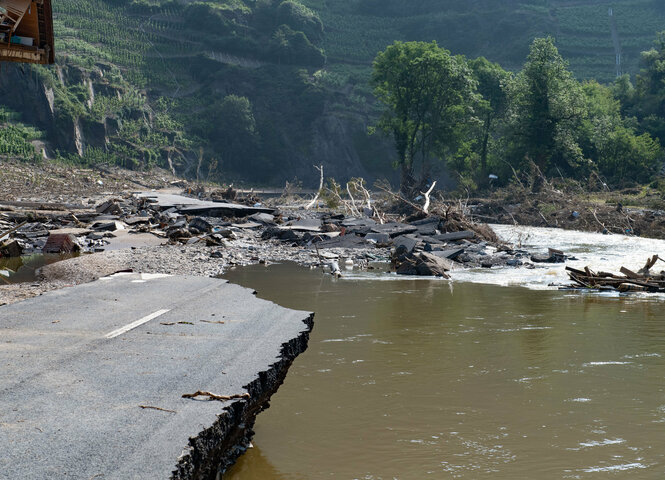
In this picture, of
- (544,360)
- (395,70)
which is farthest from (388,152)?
(544,360)

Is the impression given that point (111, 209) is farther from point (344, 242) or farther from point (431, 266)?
point (431, 266)

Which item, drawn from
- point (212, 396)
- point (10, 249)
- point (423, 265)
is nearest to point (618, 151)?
point (423, 265)

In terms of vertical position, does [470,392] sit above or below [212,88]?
below

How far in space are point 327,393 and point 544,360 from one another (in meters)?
3.11

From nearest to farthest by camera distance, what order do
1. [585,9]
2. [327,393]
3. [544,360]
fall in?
[327,393] → [544,360] → [585,9]

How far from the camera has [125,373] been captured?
580 cm

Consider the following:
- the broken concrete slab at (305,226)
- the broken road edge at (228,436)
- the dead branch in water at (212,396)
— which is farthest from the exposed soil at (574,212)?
the dead branch in water at (212,396)

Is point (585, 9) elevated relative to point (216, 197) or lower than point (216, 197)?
elevated

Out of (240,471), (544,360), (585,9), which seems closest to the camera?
(240,471)

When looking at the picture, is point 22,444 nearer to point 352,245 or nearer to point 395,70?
point 352,245

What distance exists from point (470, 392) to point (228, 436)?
3.17 meters

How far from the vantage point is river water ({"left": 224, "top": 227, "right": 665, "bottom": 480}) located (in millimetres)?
5316

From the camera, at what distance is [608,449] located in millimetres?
5586

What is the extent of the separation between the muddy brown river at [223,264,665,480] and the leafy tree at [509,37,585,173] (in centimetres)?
3522
